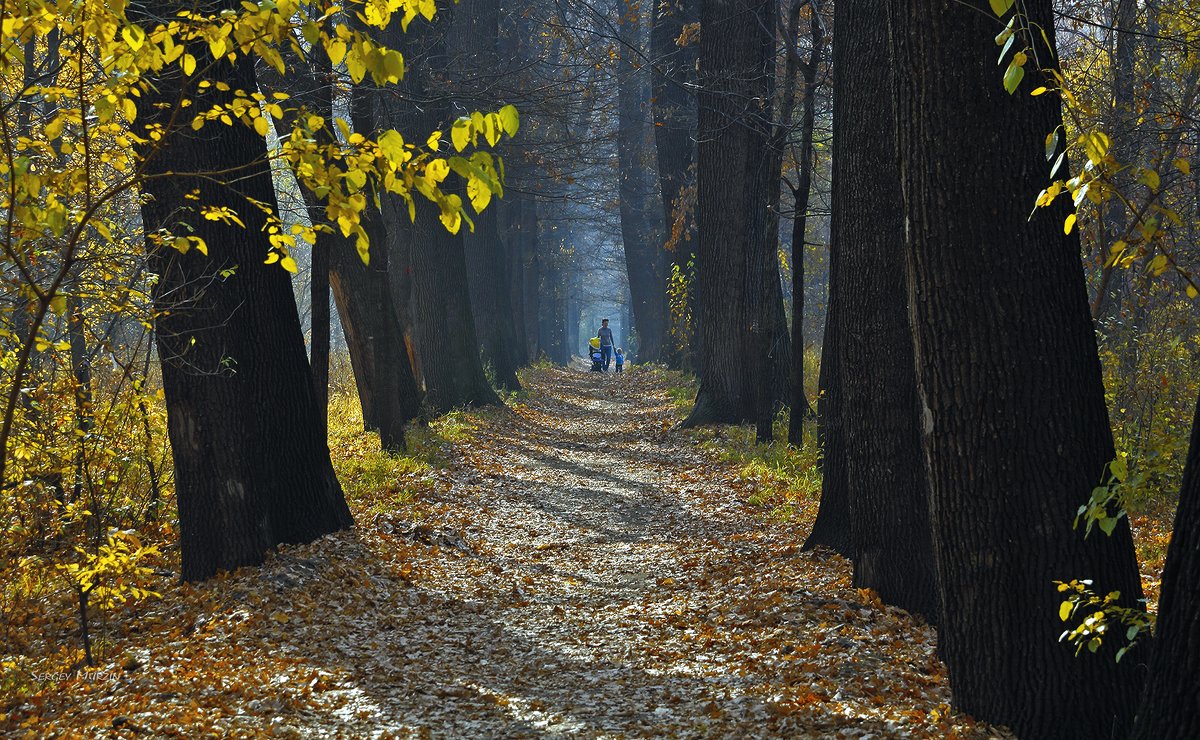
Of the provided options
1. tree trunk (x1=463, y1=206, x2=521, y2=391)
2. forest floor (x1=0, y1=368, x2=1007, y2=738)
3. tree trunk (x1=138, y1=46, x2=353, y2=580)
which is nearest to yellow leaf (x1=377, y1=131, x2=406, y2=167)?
forest floor (x1=0, y1=368, x2=1007, y2=738)

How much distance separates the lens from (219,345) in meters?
7.61

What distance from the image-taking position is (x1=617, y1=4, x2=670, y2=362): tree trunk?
103ft

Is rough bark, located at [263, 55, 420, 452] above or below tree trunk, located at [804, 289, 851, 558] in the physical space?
above

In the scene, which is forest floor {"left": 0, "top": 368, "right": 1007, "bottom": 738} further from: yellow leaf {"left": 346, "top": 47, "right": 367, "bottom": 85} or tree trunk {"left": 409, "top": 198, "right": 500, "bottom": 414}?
tree trunk {"left": 409, "top": 198, "right": 500, "bottom": 414}

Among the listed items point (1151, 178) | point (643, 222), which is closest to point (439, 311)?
point (1151, 178)

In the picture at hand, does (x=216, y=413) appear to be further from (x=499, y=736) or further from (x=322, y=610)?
(x=499, y=736)

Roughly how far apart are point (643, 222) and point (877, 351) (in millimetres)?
30676

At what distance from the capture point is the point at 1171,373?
1088 centimetres

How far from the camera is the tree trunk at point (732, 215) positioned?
14211 mm

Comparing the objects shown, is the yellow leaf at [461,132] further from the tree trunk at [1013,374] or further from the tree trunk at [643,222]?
the tree trunk at [643,222]

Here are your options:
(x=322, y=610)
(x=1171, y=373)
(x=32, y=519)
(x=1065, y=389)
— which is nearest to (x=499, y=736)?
(x=322, y=610)

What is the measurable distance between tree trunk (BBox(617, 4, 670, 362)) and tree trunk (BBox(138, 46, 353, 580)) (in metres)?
21.8

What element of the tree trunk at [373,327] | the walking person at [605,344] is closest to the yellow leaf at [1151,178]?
the tree trunk at [373,327]

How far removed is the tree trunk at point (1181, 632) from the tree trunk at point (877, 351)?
2.84m
